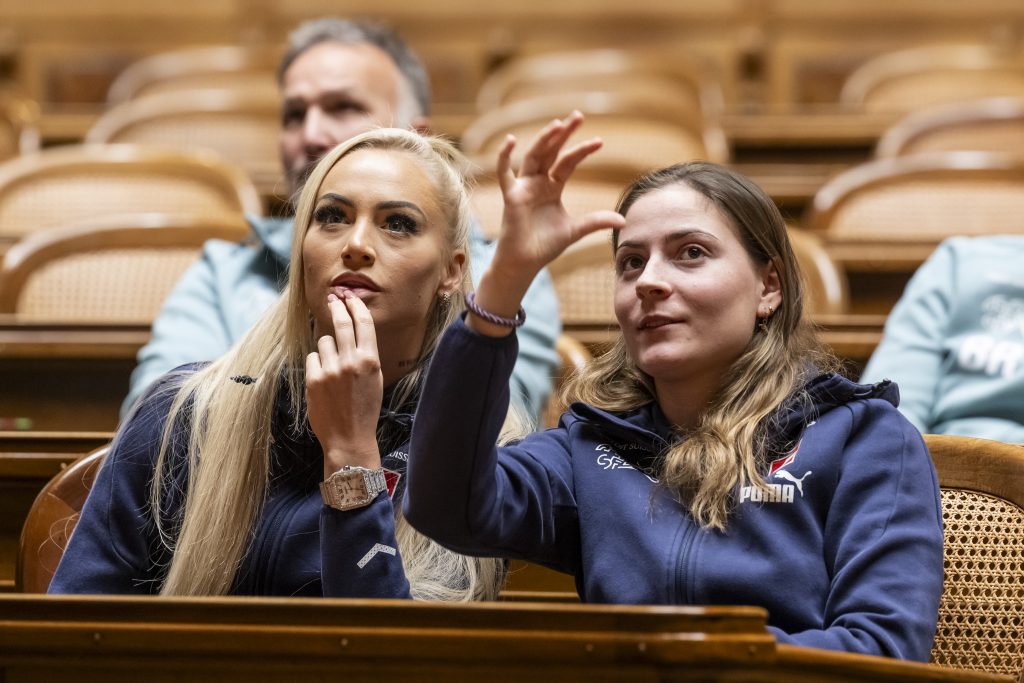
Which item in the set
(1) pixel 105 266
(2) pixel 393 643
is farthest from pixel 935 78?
(2) pixel 393 643

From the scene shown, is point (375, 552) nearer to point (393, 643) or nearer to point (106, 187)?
point (393, 643)

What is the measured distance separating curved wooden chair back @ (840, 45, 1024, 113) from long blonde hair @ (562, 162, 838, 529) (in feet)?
5.99

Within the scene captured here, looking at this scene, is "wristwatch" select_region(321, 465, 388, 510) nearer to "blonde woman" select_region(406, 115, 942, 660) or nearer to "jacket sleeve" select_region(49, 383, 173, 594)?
"blonde woman" select_region(406, 115, 942, 660)

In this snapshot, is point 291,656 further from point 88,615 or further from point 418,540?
point 418,540

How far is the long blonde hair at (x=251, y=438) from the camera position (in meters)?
0.90

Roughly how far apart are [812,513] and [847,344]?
56 cm

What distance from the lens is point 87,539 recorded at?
905 mm

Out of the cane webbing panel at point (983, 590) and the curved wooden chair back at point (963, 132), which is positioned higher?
the curved wooden chair back at point (963, 132)

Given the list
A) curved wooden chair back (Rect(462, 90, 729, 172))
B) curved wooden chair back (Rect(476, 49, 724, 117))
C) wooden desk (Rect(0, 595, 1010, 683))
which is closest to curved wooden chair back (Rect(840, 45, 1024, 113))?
curved wooden chair back (Rect(476, 49, 724, 117))

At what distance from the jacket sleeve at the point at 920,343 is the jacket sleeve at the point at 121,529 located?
667 mm

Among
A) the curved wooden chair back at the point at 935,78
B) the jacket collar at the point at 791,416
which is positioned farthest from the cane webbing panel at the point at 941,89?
the jacket collar at the point at 791,416

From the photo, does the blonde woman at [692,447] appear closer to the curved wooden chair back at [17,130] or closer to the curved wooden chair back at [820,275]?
the curved wooden chair back at [820,275]

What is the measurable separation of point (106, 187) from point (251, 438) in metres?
1.17

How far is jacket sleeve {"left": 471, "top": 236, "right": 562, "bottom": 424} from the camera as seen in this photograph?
1.23 metres
